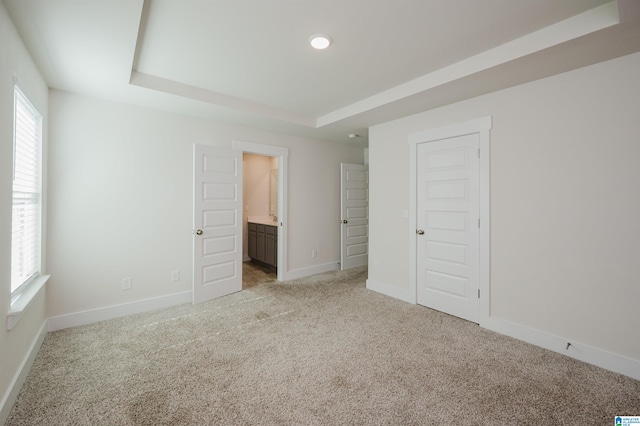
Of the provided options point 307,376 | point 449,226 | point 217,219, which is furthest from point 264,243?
point 307,376

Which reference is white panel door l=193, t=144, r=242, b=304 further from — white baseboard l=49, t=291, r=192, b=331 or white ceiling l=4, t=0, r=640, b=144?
white ceiling l=4, t=0, r=640, b=144

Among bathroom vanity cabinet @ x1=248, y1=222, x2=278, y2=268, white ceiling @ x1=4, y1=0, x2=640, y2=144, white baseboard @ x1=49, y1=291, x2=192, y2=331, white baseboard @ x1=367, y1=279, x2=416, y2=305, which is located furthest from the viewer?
bathroom vanity cabinet @ x1=248, y1=222, x2=278, y2=268

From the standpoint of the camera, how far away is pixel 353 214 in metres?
5.30

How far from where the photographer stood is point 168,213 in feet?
11.5

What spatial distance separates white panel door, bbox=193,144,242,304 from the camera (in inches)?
140

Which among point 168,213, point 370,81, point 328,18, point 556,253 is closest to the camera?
point 328,18

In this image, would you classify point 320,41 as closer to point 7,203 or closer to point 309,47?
point 309,47

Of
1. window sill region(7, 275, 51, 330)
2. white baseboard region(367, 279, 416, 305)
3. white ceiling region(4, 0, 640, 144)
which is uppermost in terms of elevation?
white ceiling region(4, 0, 640, 144)

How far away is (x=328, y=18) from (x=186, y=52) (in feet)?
4.11

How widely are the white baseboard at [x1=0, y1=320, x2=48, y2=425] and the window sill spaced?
39 cm

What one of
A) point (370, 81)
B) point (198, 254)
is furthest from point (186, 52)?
point (198, 254)

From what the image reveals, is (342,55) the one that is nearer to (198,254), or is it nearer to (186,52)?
(186,52)

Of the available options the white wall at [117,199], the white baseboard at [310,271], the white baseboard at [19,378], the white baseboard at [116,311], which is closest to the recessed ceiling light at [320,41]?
the white wall at [117,199]

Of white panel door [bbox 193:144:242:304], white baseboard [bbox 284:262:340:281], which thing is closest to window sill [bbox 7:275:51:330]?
white panel door [bbox 193:144:242:304]
